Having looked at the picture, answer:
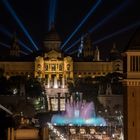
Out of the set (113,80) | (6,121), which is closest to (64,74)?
(113,80)

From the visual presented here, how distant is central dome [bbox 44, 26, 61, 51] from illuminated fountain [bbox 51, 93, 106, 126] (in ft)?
108

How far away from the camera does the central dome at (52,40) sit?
101 metres

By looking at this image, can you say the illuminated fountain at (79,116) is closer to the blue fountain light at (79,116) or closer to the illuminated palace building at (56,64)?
the blue fountain light at (79,116)

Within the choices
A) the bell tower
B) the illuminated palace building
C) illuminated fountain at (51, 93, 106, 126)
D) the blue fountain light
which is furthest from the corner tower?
the bell tower

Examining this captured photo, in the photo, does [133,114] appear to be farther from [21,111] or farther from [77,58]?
[77,58]

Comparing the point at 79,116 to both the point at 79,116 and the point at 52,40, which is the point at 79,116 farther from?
the point at 52,40

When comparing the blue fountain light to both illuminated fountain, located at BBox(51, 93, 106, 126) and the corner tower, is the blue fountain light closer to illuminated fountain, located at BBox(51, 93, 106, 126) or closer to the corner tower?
illuminated fountain, located at BBox(51, 93, 106, 126)

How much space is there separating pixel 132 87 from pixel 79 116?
30.5 metres

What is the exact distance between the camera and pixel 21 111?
176ft

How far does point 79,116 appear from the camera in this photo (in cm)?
5869

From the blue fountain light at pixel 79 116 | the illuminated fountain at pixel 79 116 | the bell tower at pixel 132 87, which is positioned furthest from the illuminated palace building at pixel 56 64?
the bell tower at pixel 132 87

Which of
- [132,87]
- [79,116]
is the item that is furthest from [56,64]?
[132,87]

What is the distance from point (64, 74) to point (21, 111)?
44.9 meters

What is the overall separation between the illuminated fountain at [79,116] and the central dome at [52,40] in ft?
108
